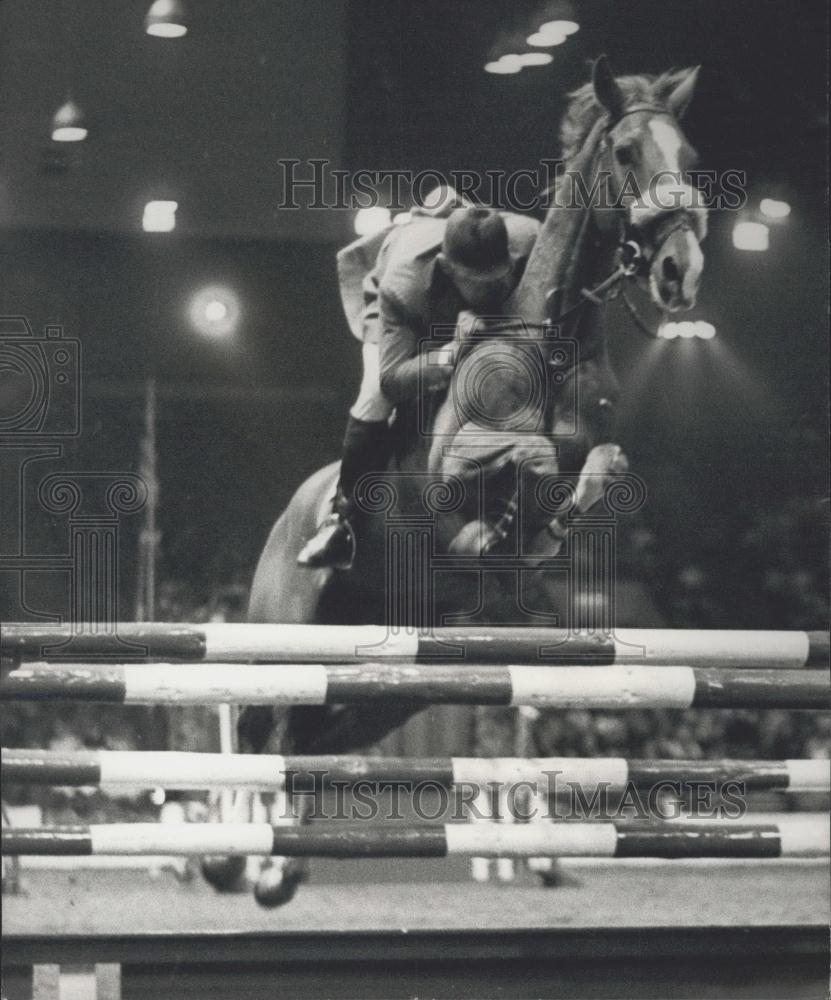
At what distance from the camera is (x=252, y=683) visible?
2.25 meters

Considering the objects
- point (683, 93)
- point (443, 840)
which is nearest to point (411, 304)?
point (683, 93)

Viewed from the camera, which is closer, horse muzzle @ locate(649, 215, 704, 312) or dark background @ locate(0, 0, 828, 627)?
dark background @ locate(0, 0, 828, 627)

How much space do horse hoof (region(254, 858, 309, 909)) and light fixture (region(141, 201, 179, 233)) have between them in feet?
3.84

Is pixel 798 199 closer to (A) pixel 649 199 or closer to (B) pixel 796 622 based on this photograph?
(A) pixel 649 199

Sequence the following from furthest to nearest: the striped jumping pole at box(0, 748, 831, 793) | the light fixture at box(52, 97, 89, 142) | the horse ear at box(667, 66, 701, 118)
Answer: the horse ear at box(667, 66, 701, 118), the light fixture at box(52, 97, 89, 142), the striped jumping pole at box(0, 748, 831, 793)

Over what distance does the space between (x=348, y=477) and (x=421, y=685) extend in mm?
457

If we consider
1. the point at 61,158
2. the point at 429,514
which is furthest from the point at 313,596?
the point at 61,158

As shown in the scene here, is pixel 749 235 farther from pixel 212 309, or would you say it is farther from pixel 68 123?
pixel 68 123

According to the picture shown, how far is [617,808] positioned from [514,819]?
0.65 ft

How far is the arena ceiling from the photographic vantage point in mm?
2518

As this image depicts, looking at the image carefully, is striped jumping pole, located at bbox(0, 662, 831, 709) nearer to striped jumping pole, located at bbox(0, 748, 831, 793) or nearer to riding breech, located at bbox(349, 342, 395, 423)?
striped jumping pole, located at bbox(0, 748, 831, 793)

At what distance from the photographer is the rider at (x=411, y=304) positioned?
2586mm

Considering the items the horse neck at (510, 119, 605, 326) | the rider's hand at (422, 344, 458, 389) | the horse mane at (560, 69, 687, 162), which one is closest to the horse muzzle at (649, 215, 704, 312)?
the horse neck at (510, 119, 605, 326)

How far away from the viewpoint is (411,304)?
2592 millimetres
